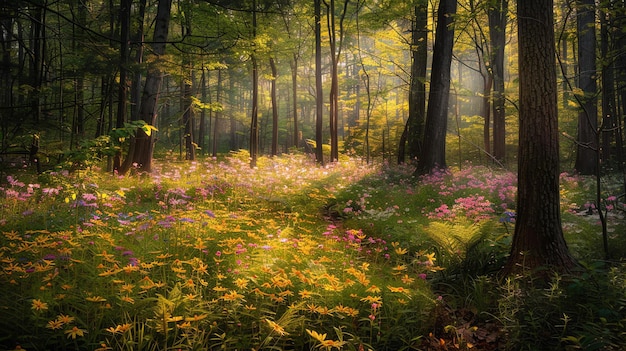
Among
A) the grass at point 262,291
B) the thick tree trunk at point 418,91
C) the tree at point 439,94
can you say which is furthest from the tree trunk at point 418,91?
the grass at point 262,291

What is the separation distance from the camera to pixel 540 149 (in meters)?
3.51

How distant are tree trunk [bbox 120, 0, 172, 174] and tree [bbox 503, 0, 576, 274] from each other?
8.40m

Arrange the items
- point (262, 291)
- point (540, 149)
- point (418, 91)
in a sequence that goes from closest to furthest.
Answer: point (262, 291) → point (540, 149) → point (418, 91)

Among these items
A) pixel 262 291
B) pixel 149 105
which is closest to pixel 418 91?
pixel 149 105

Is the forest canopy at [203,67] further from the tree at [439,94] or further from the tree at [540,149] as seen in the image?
the tree at [540,149]

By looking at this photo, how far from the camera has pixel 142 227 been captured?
3.62 m

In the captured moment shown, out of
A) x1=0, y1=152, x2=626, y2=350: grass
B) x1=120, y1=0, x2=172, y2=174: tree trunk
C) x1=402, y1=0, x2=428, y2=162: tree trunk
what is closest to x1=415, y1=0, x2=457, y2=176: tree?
x1=402, y1=0, x2=428, y2=162: tree trunk

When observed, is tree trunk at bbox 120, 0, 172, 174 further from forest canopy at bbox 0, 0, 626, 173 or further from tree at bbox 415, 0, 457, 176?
tree at bbox 415, 0, 457, 176

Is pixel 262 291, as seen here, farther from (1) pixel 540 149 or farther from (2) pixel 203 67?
(2) pixel 203 67

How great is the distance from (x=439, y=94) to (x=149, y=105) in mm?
8151

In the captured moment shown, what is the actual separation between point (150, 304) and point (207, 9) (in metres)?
11.8

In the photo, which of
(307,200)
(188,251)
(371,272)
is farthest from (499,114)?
(188,251)

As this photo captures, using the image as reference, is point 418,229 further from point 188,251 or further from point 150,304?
point 150,304

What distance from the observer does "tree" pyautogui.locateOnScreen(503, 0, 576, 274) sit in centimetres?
349
